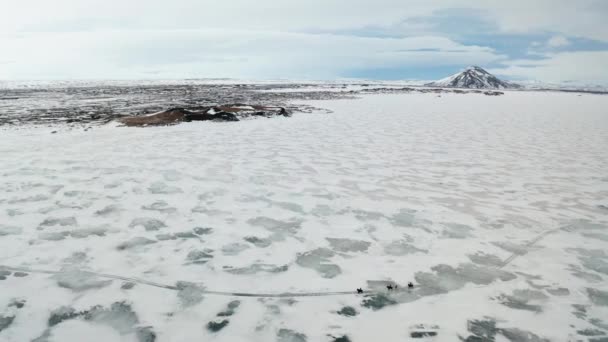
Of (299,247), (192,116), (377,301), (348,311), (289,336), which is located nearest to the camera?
(289,336)

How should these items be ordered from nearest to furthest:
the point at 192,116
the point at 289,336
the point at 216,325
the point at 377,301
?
the point at 289,336, the point at 216,325, the point at 377,301, the point at 192,116

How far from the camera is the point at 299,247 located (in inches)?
189

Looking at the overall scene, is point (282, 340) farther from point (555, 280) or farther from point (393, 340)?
point (555, 280)

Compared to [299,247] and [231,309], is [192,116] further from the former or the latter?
[231,309]

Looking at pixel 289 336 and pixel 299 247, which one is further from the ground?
pixel 299 247

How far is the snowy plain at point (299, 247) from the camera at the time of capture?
130 inches

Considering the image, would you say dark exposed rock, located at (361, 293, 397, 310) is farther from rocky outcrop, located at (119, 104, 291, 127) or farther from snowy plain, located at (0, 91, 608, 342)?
rocky outcrop, located at (119, 104, 291, 127)

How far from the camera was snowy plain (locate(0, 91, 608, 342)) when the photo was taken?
3.31m

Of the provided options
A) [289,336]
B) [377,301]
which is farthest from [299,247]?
[289,336]

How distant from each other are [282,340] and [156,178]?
5.62 metres

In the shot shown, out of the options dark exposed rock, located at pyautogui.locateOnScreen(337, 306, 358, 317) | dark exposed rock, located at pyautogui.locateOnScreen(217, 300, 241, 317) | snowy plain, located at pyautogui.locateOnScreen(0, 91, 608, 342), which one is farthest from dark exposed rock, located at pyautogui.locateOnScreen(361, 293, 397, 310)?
dark exposed rock, located at pyautogui.locateOnScreen(217, 300, 241, 317)

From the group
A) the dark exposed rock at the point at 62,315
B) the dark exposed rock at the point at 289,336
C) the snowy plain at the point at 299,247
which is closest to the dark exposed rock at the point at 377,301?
the snowy plain at the point at 299,247

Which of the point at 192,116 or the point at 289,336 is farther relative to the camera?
the point at 192,116

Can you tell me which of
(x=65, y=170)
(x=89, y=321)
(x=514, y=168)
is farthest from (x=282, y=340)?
(x=514, y=168)
